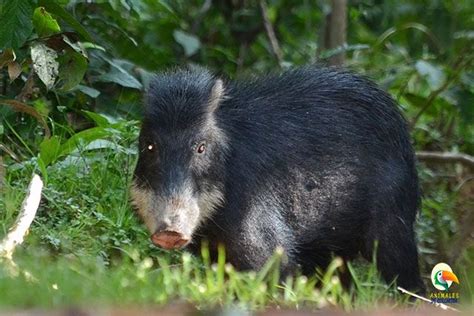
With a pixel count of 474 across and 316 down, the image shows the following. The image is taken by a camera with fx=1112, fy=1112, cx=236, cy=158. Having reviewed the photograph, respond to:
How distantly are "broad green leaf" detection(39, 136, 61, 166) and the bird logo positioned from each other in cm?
217

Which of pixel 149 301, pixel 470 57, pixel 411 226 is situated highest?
pixel 470 57

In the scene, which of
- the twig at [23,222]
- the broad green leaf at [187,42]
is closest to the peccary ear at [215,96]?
the twig at [23,222]

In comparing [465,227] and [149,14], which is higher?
[149,14]

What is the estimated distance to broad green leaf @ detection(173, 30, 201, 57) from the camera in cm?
844

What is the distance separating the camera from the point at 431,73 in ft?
24.7

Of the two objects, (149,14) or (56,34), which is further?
(149,14)

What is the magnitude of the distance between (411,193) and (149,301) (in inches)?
113

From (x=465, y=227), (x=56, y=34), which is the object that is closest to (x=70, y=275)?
(x=56, y=34)

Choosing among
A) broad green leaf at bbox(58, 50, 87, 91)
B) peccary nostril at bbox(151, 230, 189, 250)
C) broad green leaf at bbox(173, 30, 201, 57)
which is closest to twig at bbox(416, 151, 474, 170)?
broad green leaf at bbox(173, 30, 201, 57)

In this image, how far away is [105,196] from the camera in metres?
6.25

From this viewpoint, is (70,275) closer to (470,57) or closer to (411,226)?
(411,226)

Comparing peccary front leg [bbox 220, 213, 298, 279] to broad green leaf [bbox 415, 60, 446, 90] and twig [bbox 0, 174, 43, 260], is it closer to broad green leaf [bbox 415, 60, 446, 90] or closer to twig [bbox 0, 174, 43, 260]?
twig [bbox 0, 174, 43, 260]

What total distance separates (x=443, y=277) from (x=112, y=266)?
178 centimetres

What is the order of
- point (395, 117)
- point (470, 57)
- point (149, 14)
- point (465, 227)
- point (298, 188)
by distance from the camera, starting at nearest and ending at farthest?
point (298, 188) → point (395, 117) → point (465, 227) → point (470, 57) → point (149, 14)
